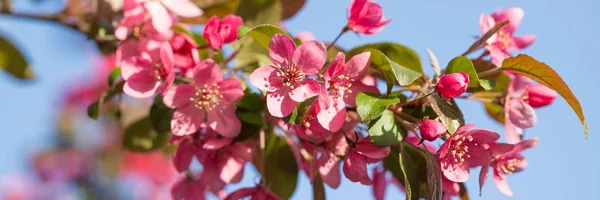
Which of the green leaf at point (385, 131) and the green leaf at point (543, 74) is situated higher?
the green leaf at point (543, 74)

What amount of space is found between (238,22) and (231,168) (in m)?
0.31

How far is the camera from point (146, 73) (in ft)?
4.67

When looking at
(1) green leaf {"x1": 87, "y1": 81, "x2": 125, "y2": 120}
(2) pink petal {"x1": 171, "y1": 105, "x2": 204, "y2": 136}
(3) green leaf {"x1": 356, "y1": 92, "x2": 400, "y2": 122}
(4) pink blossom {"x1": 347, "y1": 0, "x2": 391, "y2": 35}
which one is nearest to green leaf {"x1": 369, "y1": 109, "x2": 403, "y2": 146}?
(3) green leaf {"x1": 356, "y1": 92, "x2": 400, "y2": 122}

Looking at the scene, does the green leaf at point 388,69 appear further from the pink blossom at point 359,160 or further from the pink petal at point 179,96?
the pink petal at point 179,96

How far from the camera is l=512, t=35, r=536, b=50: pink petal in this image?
154cm

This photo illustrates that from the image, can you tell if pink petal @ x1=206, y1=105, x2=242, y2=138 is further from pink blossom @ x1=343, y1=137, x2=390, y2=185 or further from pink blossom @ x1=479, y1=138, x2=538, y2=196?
pink blossom @ x1=479, y1=138, x2=538, y2=196

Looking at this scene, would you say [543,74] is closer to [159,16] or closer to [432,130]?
[432,130]

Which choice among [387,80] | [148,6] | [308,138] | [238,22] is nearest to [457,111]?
[387,80]

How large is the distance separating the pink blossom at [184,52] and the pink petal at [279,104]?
276 millimetres

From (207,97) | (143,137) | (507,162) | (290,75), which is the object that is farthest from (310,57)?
(143,137)

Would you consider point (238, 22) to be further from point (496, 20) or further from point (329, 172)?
point (496, 20)

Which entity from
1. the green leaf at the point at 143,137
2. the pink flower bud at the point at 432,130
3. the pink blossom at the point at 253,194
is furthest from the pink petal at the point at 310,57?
the green leaf at the point at 143,137

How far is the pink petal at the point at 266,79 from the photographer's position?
48.1 inches

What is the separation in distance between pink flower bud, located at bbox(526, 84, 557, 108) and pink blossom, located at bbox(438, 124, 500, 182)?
247 millimetres
